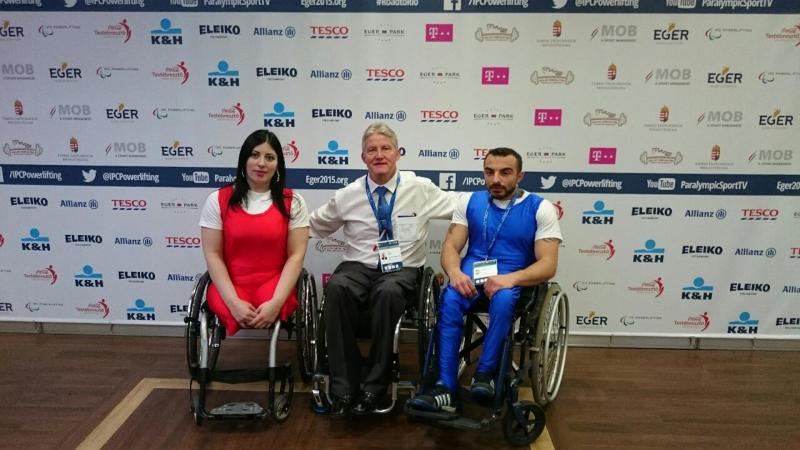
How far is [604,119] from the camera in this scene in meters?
2.91

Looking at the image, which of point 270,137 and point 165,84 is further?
point 165,84

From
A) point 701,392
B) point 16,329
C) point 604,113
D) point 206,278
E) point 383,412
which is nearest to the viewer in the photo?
point 383,412

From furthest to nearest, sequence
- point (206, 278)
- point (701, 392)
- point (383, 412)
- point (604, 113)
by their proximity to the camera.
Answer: point (604, 113) → point (701, 392) → point (206, 278) → point (383, 412)

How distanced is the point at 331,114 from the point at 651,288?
2206 millimetres

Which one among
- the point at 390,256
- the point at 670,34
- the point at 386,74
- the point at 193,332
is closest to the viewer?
the point at 193,332

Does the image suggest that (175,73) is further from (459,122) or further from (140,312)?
(459,122)

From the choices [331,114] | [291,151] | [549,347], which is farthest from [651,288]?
[291,151]

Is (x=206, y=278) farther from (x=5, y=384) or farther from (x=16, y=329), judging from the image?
(x=16, y=329)

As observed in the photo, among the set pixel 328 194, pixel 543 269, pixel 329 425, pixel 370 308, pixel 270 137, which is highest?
pixel 270 137

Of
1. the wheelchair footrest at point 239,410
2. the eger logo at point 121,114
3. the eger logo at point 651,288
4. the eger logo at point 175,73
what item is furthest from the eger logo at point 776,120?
the eger logo at point 121,114

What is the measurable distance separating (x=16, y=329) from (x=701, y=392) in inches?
164

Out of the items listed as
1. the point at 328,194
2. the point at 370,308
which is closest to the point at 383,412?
the point at 370,308

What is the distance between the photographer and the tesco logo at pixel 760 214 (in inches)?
118

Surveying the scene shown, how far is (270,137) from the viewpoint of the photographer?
2.50 m
